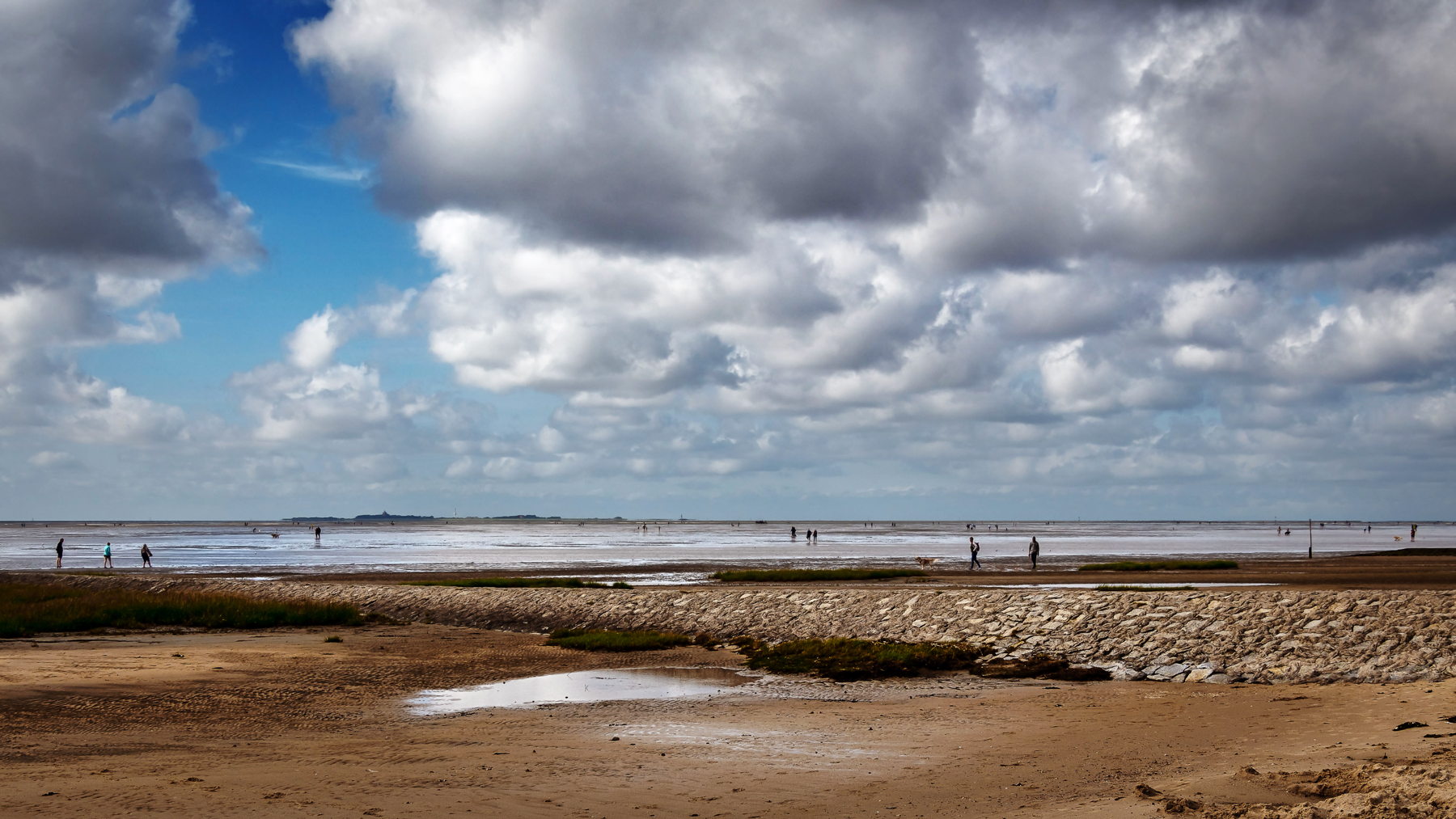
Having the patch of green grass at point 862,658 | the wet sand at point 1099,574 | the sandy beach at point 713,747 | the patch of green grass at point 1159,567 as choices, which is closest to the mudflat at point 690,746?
the sandy beach at point 713,747

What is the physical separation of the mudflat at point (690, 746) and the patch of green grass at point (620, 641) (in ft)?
15.9

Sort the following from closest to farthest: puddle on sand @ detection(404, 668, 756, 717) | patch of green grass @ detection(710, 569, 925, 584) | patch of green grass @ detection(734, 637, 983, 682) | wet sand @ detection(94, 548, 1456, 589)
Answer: puddle on sand @ detection(404, 668, 756, 717) < patch of green grass @ detection(734, 637, 983, 682) < wet sand @ detection(94, 548, 1456, 589) < patch of green grass @ detection(710, 569, 925, 584)

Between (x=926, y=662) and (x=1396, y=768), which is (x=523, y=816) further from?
(x=926, y=662)

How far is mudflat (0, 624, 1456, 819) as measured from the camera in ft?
33.3

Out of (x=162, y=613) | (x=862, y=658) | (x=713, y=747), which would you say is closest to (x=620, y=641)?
(x=862, y=658)

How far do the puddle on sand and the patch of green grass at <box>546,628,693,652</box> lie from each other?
3046mm

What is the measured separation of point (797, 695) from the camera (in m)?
18.8

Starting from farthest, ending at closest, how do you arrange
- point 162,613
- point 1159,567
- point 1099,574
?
1. point 1159,567
2. point 1099,574
3. point 162,613

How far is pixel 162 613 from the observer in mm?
32156

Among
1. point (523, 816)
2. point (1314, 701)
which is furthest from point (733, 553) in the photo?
point (523, 816)

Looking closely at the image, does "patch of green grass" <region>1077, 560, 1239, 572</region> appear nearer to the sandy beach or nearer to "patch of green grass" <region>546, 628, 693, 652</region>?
"patch of green grass" <region>546, 628, 693, 652</region>

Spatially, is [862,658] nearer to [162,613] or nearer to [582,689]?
[582,689]

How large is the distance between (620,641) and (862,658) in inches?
294

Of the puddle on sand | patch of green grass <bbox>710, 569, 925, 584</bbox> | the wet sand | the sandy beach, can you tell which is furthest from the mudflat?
patch of green grass <bbox>710, 569, 925, 584</bbox>
